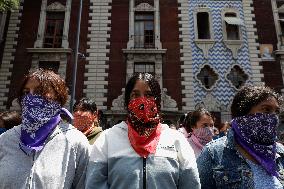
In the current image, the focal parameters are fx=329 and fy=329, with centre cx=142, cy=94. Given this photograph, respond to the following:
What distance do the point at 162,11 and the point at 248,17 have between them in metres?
4.54

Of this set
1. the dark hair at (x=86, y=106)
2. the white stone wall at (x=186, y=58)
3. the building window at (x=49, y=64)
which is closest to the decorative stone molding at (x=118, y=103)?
the white stone wall at (x=186, y=58)

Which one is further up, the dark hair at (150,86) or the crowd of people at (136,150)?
the dark hair at (150,86)

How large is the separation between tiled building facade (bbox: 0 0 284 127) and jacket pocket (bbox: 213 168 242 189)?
1268 cm

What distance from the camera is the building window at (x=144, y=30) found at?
672 inches

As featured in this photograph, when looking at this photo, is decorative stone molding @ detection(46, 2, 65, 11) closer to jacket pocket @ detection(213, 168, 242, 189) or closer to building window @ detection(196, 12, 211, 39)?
building window @ detection(196, 12, 211, 39)

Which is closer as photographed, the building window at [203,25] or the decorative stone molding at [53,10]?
the decorative stone molding at [53,10]

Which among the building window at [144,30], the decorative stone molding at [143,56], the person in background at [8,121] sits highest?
the building window at [144,30]

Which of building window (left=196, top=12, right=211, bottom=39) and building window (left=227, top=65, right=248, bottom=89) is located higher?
building window (left=196, top=12, right=211, bottom=39)

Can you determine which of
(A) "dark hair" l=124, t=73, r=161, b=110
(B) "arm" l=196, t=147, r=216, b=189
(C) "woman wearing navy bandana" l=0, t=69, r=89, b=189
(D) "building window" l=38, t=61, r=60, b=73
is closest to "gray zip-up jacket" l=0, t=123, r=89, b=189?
(C) "woman wearing navy bandana" l=0, t=69, r=89, b=189

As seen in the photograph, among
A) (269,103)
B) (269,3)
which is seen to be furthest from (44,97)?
(269,3)

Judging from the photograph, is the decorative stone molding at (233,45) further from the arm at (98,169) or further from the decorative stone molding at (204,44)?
the arm at (98,169)

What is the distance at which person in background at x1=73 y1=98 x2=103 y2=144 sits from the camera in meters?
3.92

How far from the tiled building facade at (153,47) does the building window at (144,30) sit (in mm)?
52

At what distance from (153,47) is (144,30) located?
1239 mm
